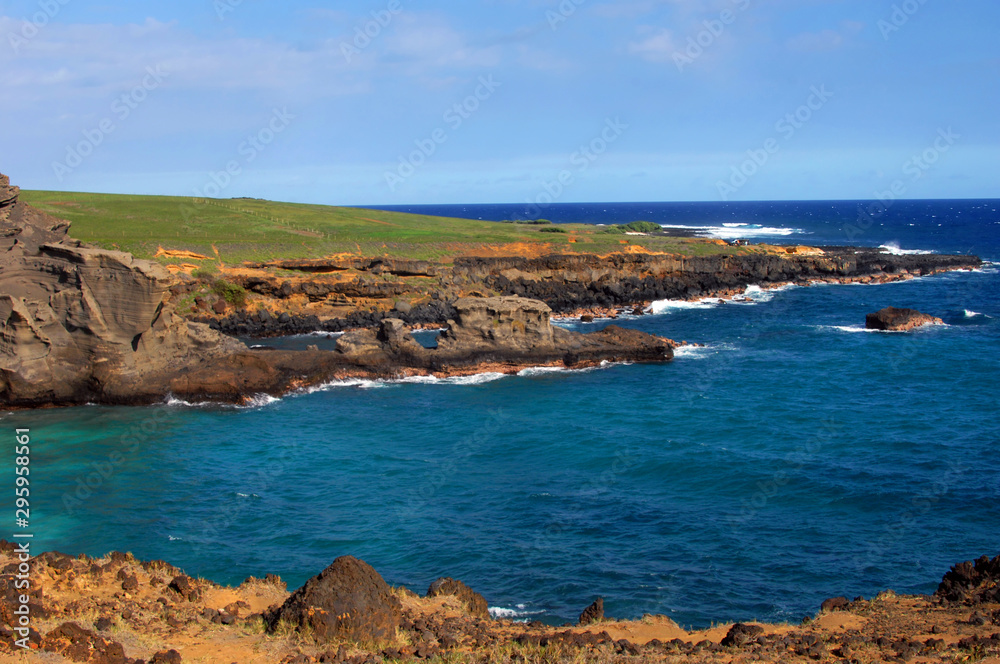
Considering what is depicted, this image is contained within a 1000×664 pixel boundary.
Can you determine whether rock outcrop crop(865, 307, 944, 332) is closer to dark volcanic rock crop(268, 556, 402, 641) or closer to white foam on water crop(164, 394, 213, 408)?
white foam on water crop(164, 394, 213, 408)

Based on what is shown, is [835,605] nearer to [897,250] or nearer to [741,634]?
[741,634]

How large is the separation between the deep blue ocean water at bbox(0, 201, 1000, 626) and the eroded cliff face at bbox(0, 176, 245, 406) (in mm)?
1363

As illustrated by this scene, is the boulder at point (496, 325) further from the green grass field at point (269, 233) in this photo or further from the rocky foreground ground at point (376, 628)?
the green grass field at point (269, 233)

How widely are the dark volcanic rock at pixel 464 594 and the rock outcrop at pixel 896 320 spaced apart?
143 feet

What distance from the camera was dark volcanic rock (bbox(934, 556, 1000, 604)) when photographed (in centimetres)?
1348

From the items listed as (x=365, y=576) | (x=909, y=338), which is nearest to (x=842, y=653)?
(x=365, y=576)

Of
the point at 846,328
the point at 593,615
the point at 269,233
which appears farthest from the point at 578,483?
the point at 269,233

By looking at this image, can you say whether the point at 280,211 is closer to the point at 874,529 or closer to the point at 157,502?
the point at 157,502

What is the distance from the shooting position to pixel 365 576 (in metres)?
12.8

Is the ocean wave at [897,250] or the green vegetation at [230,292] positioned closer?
the green vegetation at [230,292]

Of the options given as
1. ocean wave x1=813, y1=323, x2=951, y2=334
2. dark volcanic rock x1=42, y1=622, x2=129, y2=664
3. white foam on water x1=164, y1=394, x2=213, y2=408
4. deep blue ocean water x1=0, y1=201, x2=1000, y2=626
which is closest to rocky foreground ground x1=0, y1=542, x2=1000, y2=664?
dark volcanic rock x1=42, y1=622, x2=129, y2=664

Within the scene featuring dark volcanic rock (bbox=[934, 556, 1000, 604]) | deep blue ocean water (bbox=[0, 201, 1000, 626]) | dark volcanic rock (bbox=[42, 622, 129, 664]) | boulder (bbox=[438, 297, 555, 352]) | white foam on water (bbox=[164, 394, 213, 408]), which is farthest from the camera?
boulder (bbox=[438, 297, 555, 352])

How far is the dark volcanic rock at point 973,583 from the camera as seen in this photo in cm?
1348
